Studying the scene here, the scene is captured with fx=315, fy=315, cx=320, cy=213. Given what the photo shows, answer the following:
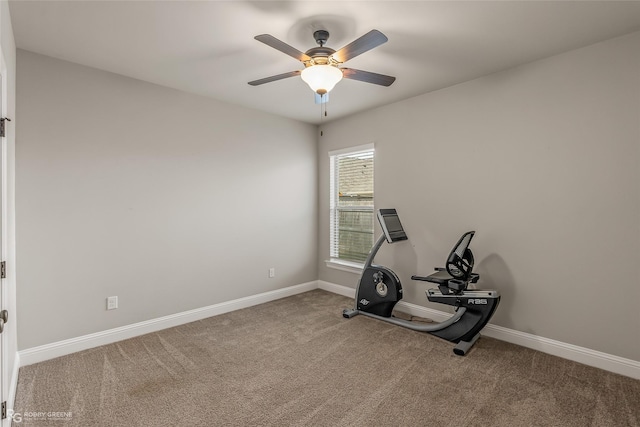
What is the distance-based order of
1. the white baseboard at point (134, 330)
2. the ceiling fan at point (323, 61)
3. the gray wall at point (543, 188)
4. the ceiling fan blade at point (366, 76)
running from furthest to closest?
1. the white baseboard at point (134, 330)
2. the gray wall at point (543, 188)
3. the ceiling fan blade at point (366, 76)
4. the ceiling fan at point (323, 61)

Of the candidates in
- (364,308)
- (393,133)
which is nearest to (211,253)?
(364,308)

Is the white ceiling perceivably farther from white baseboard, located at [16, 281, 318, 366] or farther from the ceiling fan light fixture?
white baseboard, located at [16, 281, 318, 366]

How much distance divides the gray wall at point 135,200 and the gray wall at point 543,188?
193cm

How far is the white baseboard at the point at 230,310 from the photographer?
249 centimetres

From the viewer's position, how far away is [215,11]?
82.8 inches

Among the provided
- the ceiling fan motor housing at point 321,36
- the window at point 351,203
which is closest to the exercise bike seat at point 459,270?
the window at point 351,203

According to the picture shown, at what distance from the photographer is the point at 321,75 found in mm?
2203

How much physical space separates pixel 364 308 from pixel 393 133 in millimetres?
2172

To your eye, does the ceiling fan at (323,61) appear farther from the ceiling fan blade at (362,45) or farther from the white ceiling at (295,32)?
the white ceiling at (295,32)

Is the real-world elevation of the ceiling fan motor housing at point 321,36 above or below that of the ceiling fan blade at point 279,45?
above

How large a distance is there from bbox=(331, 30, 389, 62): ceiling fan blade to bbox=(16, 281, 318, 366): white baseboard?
3077 millimetres

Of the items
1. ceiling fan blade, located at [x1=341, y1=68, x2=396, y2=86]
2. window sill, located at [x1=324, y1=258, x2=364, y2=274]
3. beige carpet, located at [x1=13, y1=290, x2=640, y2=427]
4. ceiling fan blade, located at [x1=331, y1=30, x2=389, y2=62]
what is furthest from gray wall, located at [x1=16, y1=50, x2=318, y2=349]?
ceiling fan blade, located at [x1=331, y1=30, x2=389, y2=62]

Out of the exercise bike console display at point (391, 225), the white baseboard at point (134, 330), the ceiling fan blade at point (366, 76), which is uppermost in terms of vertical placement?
the ceiling fan blade at point (366, 76)

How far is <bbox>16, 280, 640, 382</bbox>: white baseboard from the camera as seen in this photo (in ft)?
8.16
